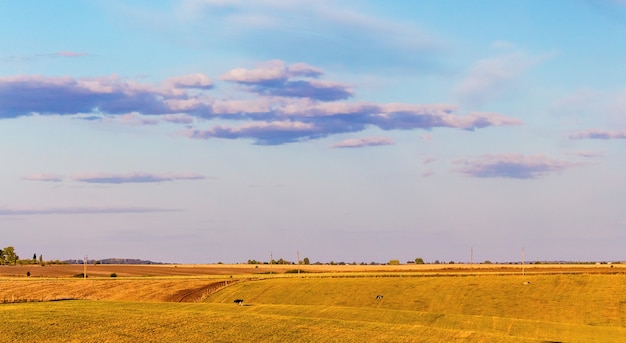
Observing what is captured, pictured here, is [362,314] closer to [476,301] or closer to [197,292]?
[476,301]

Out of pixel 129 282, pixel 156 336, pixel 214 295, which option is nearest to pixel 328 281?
pixel 214 295

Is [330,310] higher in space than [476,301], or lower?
higher

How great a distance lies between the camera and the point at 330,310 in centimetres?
9962

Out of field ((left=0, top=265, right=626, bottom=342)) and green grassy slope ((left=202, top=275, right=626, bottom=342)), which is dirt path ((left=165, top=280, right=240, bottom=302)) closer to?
field ((left=0, top=265, right=626, bottom=342))

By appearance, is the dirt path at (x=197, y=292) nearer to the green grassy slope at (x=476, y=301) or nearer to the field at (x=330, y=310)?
the field at (x=330, y=310)

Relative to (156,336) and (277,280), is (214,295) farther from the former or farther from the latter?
(156,336)

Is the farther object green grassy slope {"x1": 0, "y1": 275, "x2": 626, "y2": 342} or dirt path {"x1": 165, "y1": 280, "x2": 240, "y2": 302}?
dirt path {"x1": 165, "y1": 280, "x2": 240, "y2": 302}

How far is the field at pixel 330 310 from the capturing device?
69.2 metres

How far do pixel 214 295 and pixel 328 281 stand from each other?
24.4 metres

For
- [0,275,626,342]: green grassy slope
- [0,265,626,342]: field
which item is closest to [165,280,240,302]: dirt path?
[0,265,626,342]: field

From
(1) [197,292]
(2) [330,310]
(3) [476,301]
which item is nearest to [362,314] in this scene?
(2) [330,310]

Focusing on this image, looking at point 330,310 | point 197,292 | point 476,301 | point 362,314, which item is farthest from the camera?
point 197,292

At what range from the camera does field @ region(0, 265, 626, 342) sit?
227 ft

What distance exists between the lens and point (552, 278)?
466 ft
